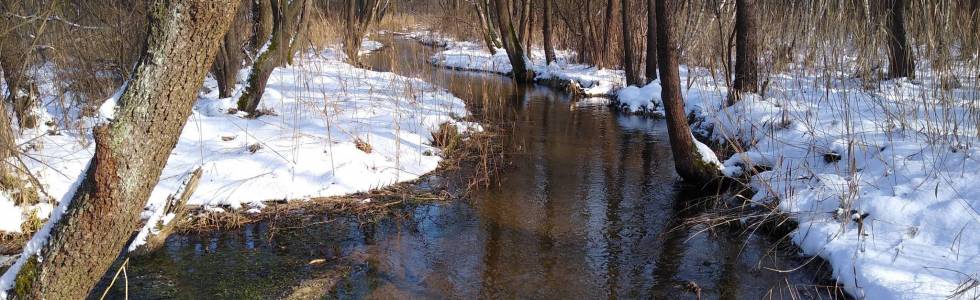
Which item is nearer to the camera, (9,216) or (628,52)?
(9,216)

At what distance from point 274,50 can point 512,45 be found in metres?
7.24

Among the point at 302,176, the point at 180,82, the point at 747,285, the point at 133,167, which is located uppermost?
the point at 180,82

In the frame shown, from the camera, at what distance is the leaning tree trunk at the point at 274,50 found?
7.54 m

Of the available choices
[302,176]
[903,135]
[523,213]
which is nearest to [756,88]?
[903,135]

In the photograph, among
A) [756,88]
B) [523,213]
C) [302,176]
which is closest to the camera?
[523,213]

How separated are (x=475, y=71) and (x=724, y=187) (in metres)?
10.6

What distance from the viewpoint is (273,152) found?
6039mm

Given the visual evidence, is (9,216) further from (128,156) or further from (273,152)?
(128,156)

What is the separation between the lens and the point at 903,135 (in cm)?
546

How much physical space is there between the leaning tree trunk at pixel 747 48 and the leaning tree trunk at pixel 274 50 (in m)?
5.17

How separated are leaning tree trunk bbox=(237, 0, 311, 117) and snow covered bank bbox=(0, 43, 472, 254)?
20cm

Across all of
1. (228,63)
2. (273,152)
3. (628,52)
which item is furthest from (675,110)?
(628,52)

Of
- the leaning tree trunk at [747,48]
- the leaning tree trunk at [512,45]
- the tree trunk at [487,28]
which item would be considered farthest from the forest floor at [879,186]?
the tree trunk at [487,28]

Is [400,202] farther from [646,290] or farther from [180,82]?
[180,82]
